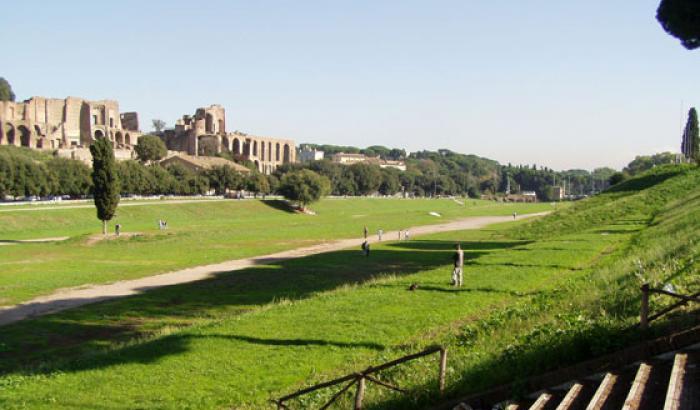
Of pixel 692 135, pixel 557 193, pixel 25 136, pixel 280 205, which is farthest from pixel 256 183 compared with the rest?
pixel 557 193

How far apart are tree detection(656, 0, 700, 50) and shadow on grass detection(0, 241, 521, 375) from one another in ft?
31.1

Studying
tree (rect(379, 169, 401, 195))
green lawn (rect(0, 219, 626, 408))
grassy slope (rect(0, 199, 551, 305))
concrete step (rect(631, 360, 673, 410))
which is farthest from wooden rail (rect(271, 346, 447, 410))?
tree (rect(379, 169, 401, 195))

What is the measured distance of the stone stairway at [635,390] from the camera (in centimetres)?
645

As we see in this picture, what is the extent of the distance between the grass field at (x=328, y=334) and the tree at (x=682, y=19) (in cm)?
489

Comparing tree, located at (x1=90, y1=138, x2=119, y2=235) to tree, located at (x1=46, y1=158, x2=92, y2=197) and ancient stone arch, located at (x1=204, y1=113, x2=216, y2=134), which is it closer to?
tree, located at (x1=46, y1=158, x2=92, y2=197)

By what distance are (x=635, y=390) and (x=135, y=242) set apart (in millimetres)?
41430

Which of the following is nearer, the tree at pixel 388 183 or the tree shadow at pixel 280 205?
the tree shadow at pixel 280 205

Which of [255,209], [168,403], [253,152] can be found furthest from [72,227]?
[253,152]

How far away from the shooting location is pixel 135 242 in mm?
43812

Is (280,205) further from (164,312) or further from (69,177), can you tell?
(164,312)

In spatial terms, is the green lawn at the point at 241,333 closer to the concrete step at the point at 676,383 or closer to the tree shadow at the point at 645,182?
the concrete step at the point at 676,383

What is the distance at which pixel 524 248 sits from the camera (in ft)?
94.7

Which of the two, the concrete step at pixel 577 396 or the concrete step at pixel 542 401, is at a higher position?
the concrete step at pixel 577 396

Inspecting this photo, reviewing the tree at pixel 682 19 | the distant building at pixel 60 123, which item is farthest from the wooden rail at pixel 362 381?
the distant building at pixel 60 123
